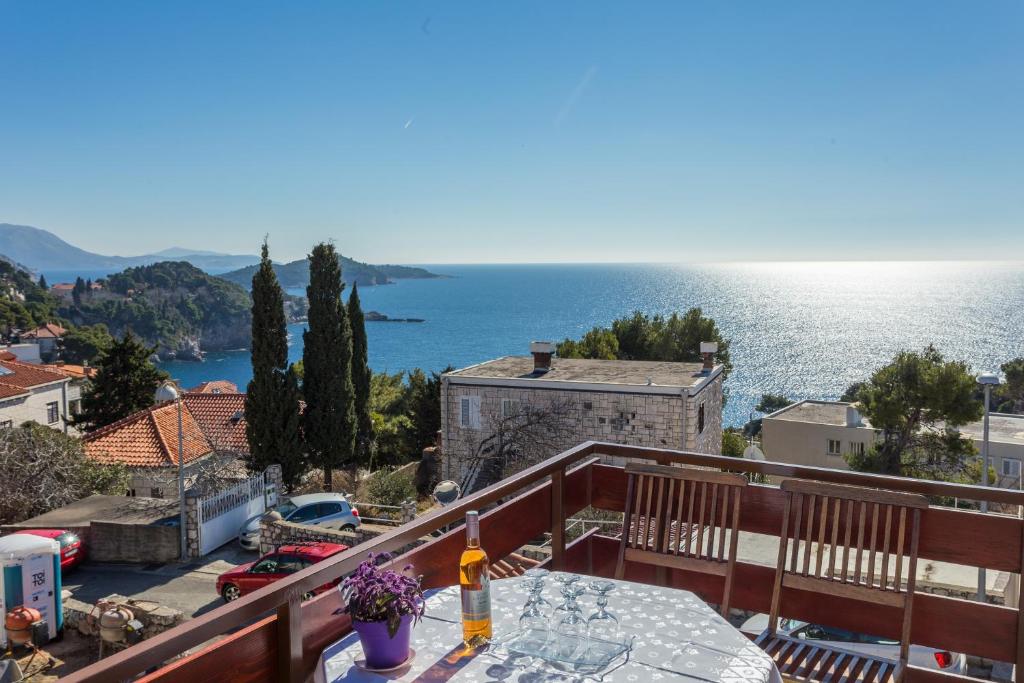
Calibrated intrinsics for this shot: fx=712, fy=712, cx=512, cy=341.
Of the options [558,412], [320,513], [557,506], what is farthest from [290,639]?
[558,412]

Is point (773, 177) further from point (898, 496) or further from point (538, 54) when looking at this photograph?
point (898, 496)

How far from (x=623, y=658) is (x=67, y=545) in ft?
49.7

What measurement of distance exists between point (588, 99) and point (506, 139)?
13.1 m

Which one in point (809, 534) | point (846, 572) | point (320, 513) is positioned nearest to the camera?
point (846, 572)

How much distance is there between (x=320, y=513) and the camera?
1448 cm

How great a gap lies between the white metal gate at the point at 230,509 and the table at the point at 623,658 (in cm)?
1372

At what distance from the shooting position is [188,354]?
308 feet

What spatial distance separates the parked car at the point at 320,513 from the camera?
14.3 metres

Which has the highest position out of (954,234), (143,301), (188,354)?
(954,234)

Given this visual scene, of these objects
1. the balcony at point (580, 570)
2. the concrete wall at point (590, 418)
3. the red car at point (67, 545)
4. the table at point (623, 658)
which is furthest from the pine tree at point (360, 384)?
the table at point (623, 658)

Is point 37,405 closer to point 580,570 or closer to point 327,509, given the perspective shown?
point 327,509

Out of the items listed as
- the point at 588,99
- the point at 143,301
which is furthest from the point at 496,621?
the point at 143,301

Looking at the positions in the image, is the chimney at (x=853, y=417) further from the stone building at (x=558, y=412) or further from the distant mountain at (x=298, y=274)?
the distant mountain at (x=298, y=274)

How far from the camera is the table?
1752 mm
